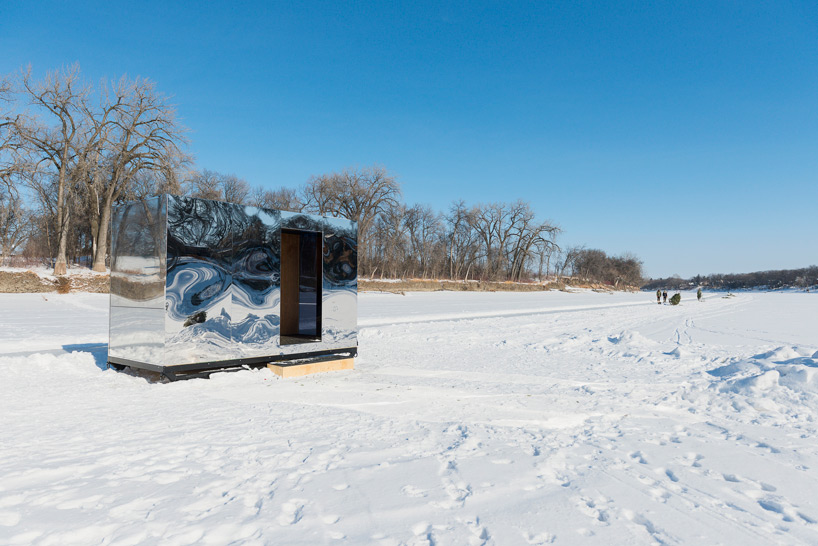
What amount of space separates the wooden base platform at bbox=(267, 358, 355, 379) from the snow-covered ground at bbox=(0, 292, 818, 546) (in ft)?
0.78

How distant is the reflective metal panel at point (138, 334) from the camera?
675 cm

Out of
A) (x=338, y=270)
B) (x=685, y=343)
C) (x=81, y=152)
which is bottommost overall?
(x=685, y=343)

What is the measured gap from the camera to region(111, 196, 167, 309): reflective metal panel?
6.71 m

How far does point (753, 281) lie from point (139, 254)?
5526 inches

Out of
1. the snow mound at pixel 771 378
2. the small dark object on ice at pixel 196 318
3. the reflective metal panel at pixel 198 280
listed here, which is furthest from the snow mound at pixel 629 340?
the small dark object on ice at pixel 196 318

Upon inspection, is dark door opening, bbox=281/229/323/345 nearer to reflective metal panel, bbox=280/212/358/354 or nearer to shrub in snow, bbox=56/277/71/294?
reflective metal panel, bbox=280/212/358/354

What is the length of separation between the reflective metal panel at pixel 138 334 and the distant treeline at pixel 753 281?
120586mm

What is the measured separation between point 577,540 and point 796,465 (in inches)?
102

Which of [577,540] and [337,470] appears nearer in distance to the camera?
[577,540]

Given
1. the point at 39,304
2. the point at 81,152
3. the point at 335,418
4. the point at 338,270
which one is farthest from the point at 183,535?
the point at 81,152

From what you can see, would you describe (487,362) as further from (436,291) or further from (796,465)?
(436,291)

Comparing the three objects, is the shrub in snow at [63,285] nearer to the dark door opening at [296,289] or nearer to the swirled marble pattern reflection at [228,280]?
the dark door opening at [296,289]

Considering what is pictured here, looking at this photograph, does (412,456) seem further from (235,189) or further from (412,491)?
(235,189)

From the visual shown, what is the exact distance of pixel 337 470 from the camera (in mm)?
3900
